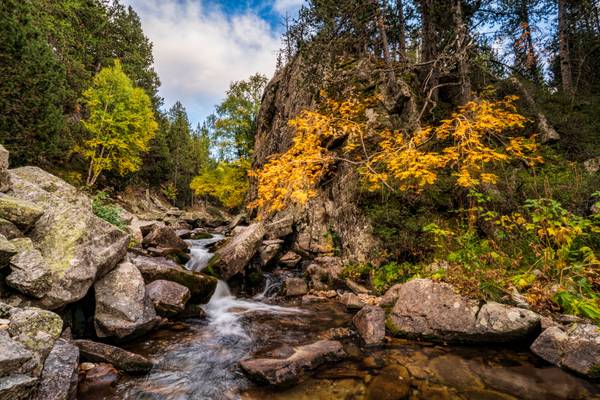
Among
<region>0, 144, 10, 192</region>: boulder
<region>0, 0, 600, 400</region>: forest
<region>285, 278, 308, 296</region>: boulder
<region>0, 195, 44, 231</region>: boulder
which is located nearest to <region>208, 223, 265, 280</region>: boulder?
<region>0, 0, 600, 400</region>: forest

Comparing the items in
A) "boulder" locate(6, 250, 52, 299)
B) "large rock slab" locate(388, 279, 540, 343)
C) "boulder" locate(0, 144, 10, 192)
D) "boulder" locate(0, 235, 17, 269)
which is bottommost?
"large rock slab" locate(388, 279, 540, 343)

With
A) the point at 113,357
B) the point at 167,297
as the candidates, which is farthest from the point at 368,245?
the point at 113,357

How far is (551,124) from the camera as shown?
10133 millimetres

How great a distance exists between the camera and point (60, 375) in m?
3.28

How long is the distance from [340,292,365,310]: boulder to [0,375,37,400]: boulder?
6.01 m

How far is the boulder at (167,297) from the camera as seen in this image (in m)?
6.06

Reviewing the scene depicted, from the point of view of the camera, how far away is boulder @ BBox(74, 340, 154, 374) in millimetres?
4176

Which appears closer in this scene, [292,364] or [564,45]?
[292,364]

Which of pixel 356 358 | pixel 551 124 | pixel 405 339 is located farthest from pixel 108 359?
pixel 551 124

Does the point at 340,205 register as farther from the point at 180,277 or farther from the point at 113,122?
the point at 113,122

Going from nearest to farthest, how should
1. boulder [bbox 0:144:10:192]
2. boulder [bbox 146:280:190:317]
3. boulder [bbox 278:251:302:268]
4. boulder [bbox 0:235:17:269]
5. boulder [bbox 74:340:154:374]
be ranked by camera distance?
boulder [bbox 0:235:17:269]
boulder [bbox 74:340:154:374]
boulder [bbox 0:144:10:192]
boulder [bbox 146:280:190:317]
boulder [bbox 278:251:302:268]

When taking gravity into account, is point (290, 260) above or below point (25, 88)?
below

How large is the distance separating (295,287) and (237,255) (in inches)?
84.3

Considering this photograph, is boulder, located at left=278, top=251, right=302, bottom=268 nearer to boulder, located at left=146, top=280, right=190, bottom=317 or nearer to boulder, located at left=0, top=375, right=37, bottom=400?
boulder, located at left=146, top=280, right=190, bottom=317
